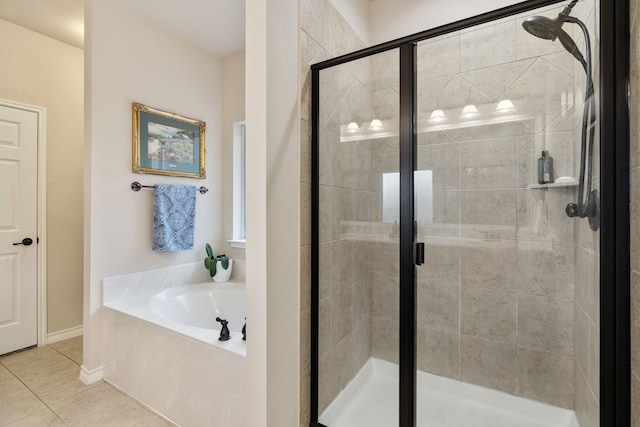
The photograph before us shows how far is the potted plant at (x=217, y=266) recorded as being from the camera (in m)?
2.84

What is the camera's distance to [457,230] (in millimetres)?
1643

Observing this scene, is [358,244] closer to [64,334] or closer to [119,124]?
[119,124]

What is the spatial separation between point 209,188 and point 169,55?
3.85 ft

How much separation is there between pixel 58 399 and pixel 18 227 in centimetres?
151

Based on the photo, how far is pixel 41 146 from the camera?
2.74 m

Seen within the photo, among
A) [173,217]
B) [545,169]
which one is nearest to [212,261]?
[173,217]

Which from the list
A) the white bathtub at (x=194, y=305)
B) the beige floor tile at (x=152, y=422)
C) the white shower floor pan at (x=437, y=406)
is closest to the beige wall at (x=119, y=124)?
the white bathtub at (x=194, y=305)

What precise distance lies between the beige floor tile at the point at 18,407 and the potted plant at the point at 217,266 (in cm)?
133

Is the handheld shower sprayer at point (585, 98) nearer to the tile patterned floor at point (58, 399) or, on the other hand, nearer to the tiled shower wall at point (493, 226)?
the tiled shower wall at point (493, 226)

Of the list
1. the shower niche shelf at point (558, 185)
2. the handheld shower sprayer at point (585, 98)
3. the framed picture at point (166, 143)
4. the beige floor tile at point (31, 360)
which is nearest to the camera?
the handheld shower sprayer at point (585, 98)

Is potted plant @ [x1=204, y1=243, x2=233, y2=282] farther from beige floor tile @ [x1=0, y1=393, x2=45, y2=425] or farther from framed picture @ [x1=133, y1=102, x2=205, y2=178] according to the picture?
beige floor tile @ [x1=0, y1=393, x2=45, y2=425]

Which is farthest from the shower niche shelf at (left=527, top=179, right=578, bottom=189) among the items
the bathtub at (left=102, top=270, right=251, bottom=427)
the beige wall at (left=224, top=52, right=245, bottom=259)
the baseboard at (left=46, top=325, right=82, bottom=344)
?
the baseboard at (left=46, top=325, right=82, bottom=344)

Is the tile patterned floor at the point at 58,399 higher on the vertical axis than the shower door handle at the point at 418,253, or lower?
lower

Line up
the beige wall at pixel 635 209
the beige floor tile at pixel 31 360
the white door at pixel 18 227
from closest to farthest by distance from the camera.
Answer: the beige wall at pixel 635 209, the beige floor tile at pixel 31 360, the white door at pixel 18 227
